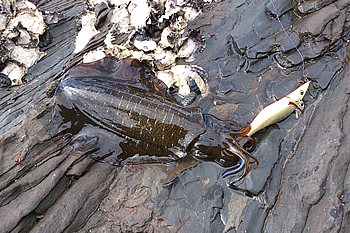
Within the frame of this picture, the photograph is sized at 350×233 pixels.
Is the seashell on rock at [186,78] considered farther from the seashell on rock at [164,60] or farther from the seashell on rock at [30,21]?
the seashell on rock at [30,21]

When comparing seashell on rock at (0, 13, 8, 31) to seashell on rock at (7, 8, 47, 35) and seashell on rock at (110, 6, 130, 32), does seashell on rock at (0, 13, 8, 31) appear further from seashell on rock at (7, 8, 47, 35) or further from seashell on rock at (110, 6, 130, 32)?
seashell on rock at (110, 6, 130, 32)

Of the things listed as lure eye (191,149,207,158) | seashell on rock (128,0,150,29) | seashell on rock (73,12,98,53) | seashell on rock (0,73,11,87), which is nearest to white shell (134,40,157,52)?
seashell on rock (128,0,150,29)

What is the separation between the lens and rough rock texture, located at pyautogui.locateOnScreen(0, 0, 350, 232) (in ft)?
11.8

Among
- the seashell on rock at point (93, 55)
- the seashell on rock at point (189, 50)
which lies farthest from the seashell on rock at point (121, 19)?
the seashell on rock at point (189, 50)

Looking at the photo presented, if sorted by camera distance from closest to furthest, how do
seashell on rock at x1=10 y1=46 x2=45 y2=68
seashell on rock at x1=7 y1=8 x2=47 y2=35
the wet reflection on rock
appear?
1. the wet reflection on rock
2. seashell on rock at x1=10 y1=46 x2=45 y2=68
3. seashell on rock at x1=7 y1=8 x2=47 y2=35

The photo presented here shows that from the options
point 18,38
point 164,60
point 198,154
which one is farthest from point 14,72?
point 198,154

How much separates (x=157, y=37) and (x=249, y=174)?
3.49m

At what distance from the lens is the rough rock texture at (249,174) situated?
3.61 metres

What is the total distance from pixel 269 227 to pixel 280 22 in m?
3.73

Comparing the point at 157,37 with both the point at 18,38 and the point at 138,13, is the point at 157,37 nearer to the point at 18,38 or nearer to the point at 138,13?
the point at 138,13

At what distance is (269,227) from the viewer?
3.50 metres

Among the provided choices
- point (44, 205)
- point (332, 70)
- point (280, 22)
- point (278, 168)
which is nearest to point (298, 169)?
point (278, 168)

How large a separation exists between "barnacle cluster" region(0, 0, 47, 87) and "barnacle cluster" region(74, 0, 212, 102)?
Result: 3.61ft

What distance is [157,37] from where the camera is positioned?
5.76 m
